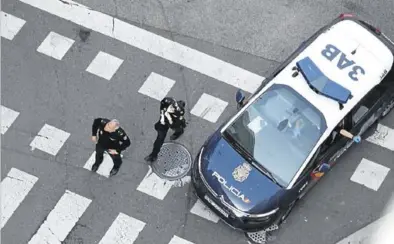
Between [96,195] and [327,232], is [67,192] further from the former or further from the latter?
[327,232]

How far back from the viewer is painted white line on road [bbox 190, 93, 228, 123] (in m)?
13.9

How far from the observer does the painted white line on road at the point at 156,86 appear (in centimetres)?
1406

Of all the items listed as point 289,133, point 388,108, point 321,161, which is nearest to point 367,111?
point 388,108

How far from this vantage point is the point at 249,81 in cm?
1435

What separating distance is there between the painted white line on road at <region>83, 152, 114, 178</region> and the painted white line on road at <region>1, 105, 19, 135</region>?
5.33 ft

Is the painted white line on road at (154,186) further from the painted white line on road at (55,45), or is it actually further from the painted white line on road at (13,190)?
the painted white line on road at (55,45)

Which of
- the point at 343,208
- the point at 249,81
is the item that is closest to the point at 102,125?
the point at 249,81

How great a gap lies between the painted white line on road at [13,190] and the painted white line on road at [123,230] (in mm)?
1614

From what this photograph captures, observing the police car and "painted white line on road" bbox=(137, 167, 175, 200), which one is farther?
"painted white line on road" bbox=(137, 167, 175, 200)

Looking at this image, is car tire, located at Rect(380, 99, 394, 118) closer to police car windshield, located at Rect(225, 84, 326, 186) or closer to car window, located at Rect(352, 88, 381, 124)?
car window, located at Rect(352, 88, 381, 124)

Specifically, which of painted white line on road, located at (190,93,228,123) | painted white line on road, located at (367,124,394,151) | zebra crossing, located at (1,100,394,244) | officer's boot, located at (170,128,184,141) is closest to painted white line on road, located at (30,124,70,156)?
zebra crossing, located at (1,100,394,244)

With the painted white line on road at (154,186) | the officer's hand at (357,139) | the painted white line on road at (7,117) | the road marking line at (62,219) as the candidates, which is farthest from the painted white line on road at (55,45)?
the officer's hand at (357,139)

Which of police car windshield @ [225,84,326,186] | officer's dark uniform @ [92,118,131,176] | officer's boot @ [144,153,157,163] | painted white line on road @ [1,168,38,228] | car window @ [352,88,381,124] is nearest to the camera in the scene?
officer's dark uniform @ [92,118,131,176]

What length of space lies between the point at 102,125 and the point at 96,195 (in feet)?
5.20
